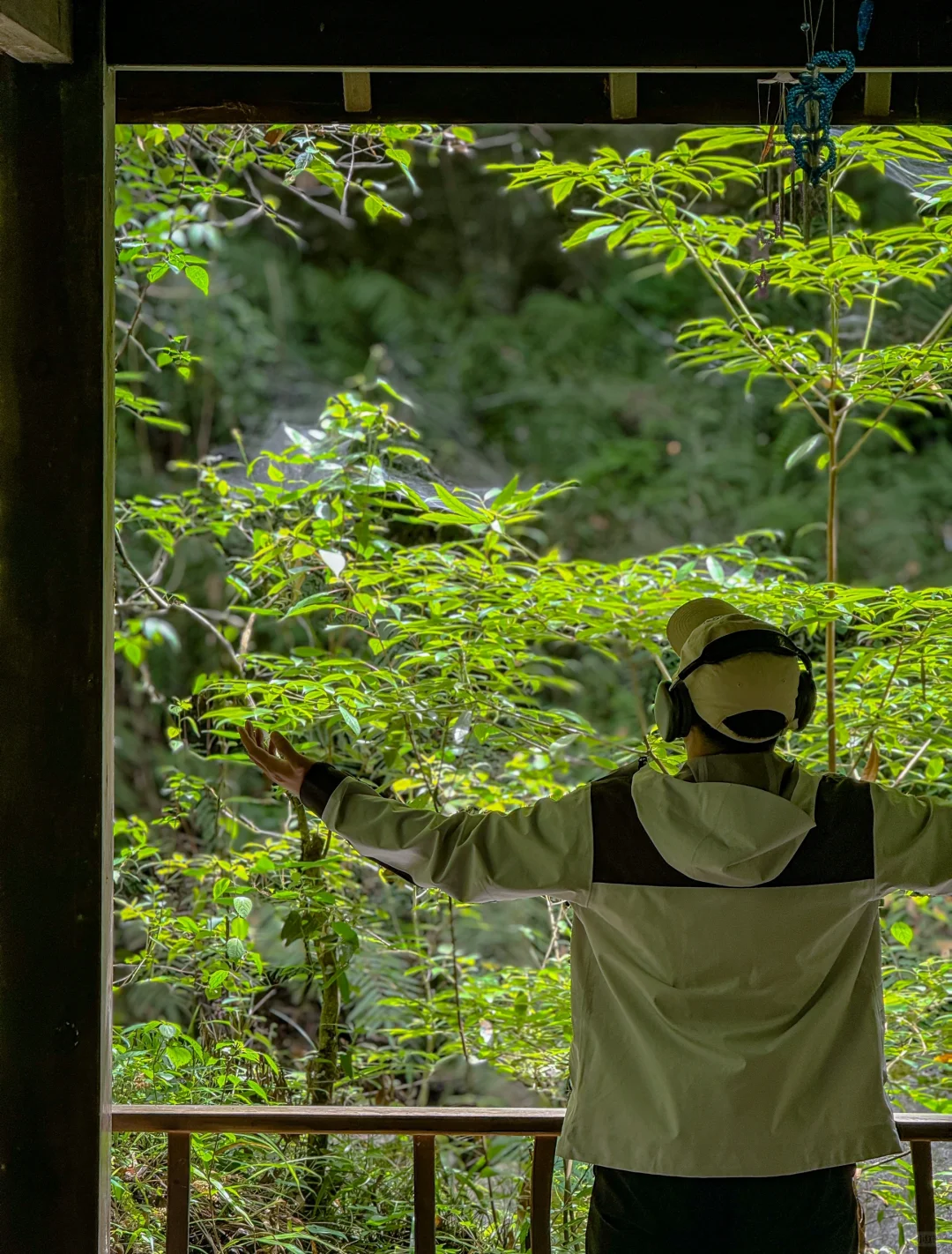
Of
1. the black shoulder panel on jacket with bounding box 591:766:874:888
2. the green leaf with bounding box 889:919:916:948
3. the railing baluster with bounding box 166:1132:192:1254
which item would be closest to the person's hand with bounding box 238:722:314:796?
the black shoulder panel on jacket with bounding box 591:766:874:888

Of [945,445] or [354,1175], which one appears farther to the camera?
[945,445]

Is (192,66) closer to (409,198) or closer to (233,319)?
(233,319)

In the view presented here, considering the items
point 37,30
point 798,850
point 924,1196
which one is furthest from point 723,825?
point 37,30

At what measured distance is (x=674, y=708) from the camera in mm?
1429

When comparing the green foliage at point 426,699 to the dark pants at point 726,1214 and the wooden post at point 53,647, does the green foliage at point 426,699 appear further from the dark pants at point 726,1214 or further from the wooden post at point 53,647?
the dark pants at point 726,1214

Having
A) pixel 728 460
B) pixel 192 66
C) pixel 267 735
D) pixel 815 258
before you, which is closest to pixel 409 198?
pixel 728 460

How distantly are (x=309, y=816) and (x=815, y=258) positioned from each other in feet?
5.63

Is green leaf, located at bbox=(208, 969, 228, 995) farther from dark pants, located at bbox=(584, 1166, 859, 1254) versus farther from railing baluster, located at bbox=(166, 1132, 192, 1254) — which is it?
A: dark pants, located at bbox=(584, 1166, 859, 1254)

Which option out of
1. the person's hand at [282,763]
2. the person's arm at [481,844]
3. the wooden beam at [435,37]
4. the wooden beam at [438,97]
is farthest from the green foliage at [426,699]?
the person's arm at [481,844]

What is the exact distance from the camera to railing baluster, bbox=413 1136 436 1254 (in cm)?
173

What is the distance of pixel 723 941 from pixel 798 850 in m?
0.15

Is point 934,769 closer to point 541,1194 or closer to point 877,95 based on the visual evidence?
point 541,1194

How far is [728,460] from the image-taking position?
571 centimetres

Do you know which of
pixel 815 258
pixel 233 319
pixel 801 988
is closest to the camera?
pixel 801 988
